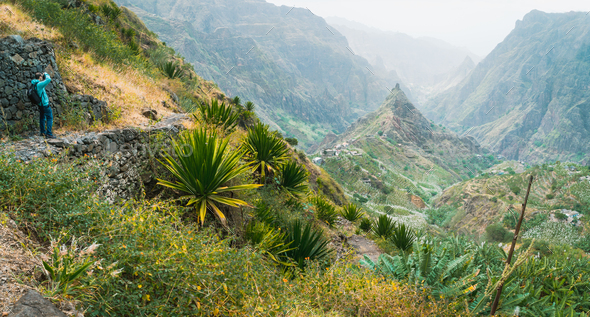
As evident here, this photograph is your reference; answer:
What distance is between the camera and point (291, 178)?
8219mm

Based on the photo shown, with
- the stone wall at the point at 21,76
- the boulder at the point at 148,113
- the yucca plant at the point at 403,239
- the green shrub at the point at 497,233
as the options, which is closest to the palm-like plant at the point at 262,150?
the boulder at the point at 148,113

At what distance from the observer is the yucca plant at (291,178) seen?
809cm

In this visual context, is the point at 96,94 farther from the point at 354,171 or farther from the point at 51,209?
the point at 354,171

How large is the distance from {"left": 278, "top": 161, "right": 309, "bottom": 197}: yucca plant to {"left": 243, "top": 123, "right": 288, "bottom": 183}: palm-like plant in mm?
271

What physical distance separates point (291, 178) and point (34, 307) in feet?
21.6

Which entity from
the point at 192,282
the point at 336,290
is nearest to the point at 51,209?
the point at 192,282

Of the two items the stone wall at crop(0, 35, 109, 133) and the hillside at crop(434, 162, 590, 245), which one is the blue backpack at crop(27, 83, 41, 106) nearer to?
the stone wall at crop(0, 35, 109, 133)

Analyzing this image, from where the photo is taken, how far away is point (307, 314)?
3.00 meters

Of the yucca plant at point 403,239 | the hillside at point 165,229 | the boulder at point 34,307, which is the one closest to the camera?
the boulder at point 34,307

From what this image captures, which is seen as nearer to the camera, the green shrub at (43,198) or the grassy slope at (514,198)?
the green shrub at (43,198)

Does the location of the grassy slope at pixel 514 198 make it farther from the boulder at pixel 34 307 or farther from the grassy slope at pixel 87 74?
the boulder at pixel 34 307

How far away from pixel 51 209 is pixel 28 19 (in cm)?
682

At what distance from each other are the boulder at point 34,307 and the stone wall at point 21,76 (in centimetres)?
431

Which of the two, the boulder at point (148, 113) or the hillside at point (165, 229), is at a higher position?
the boulder at point (148, 113)
